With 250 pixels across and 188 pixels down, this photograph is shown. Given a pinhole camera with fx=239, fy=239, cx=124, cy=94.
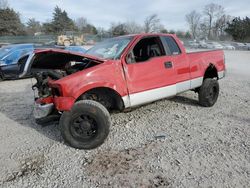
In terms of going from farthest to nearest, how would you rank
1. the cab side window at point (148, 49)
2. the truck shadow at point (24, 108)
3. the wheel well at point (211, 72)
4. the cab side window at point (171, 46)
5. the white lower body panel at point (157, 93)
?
the wheel well at point (211, 72), the cab side window at point (171, 46), the cab side window at point (148, 49), the truck shadow at point (24, 108), the white lower body panel at point (157, 93)

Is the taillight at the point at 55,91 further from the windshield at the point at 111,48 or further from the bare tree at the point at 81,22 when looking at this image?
the bare tree at the point at 81,22

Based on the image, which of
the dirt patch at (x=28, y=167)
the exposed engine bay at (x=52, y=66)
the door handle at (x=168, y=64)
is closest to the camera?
the dirt patch at (x=28, y=167)

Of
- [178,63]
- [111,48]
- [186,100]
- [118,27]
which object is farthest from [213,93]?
[118,27]

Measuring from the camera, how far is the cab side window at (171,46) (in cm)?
509

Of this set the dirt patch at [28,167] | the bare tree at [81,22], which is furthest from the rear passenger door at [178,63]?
the bare tree at [81,22]

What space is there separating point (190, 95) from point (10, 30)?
60.4m

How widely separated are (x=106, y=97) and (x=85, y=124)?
763mm

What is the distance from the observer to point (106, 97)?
4395 millimetres

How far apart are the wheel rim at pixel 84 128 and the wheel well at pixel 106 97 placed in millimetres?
409

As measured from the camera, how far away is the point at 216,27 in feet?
253

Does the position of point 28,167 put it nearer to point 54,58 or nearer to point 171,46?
point 54,58

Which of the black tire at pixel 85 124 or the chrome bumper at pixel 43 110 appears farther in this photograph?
the chrome bumper at pixel 43 110

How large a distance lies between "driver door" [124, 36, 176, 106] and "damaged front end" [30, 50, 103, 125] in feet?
2.29

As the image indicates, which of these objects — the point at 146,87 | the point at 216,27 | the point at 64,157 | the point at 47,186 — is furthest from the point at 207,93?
the point at 216,27
